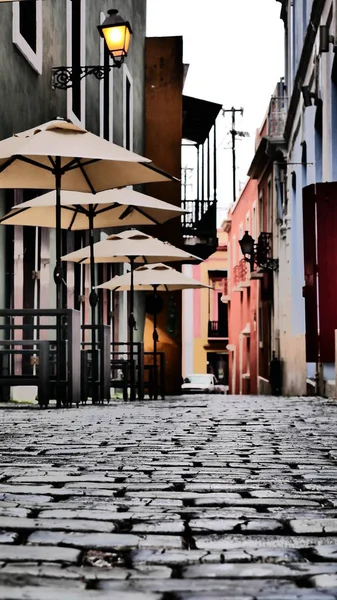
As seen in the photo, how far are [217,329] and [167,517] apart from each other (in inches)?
2001

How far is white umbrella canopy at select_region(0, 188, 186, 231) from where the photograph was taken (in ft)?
37.7

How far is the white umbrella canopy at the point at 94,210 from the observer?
11477 mm

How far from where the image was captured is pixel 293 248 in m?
23.1

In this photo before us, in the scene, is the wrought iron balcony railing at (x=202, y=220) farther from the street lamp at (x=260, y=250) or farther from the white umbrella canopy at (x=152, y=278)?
the white umbrella canopy at (x=152, y=278)

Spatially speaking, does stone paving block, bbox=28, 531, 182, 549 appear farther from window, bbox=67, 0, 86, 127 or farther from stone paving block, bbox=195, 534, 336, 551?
window, bbox=67, 0, 86, 127

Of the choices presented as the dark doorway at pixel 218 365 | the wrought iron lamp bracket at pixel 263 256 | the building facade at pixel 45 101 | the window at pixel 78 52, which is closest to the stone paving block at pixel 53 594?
the building facade at pixel 45 101

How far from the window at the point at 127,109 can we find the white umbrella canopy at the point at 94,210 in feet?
30.4

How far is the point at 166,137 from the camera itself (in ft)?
83.9

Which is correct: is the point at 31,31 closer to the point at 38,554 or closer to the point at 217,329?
the point at 38,554

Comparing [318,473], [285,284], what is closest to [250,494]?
[318,473]

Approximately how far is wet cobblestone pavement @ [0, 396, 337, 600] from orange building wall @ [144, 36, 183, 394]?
18.6 m

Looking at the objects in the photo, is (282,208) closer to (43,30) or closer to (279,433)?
(43,30)

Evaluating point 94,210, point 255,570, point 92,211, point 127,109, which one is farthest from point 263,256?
point 255,570

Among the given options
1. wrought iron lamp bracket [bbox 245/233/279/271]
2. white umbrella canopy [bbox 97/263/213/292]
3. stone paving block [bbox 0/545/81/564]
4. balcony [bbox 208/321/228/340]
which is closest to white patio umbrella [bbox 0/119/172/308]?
white umbrella canopy [bbox 97/263/213/292]
